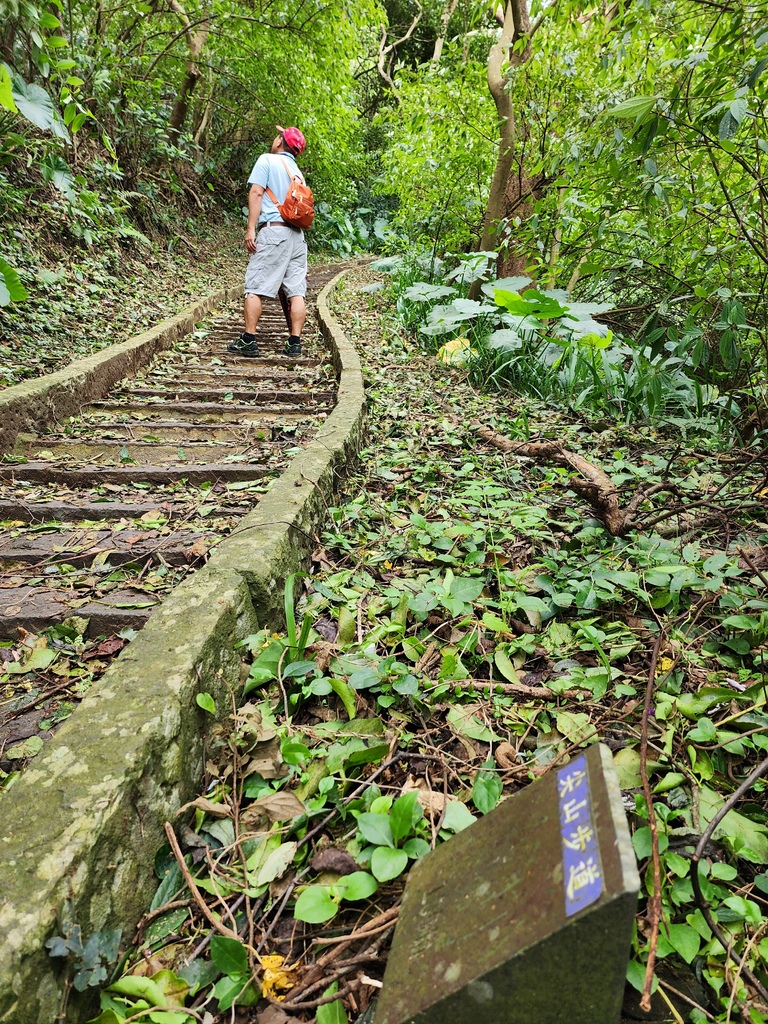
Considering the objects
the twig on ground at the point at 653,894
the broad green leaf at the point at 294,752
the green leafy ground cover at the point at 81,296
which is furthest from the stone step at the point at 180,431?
the twig on ground at the point at 653,894

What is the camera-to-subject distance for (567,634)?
1867 mm

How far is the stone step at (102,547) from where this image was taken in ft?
7.85

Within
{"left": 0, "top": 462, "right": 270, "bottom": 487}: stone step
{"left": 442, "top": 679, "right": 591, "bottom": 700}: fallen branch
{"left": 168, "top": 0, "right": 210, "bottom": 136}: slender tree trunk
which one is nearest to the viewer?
{"left": 442, "top": 679, "right": 591, "bottom": 700}: fallen branch

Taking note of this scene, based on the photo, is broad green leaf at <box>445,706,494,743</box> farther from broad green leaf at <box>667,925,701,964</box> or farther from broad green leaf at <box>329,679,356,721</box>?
broad green leaf at <box>667,925,701,964</box>

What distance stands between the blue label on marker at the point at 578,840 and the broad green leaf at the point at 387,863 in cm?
47

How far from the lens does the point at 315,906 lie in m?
1.12

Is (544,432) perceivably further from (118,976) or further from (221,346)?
(221,346)

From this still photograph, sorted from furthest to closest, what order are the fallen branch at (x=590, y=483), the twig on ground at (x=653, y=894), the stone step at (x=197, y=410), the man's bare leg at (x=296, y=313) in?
the man's bare leg at (x=296, y=313)
the stone step at (x=197, y=410)
the fallen branch at (x=590, y=483)
the twig on ground at (x=653, y=894)

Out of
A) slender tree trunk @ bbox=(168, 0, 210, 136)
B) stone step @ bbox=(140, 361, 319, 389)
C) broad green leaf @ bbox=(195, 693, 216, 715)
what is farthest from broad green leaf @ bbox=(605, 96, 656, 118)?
slender tree trunk @ bbox=(168, 0, 210, 136)

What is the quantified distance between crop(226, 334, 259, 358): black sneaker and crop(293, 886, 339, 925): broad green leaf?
5.24 metres

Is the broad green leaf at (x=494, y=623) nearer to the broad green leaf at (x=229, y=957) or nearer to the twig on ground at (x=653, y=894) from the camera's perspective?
the twig on ground at (x=653, y=894)

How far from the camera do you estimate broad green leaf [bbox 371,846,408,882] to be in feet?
3.74

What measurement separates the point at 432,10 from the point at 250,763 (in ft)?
78.7

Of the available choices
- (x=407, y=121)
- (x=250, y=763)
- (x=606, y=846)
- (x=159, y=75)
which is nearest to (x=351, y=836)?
(x=250, y=763)
